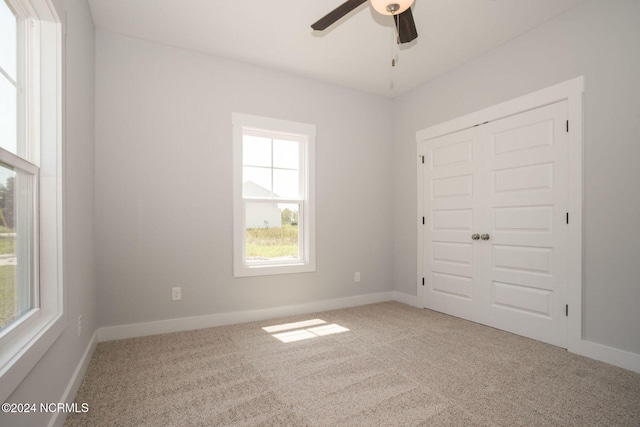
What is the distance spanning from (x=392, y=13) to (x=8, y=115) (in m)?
2.05

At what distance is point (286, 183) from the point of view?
391cm

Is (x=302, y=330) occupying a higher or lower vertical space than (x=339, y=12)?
lower

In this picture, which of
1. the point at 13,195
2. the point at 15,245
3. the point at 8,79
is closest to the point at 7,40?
the point at 8,79

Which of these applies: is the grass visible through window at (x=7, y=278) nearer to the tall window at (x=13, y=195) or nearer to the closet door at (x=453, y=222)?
the tall window at (x=13, y=195)

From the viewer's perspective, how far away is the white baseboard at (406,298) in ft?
13.7

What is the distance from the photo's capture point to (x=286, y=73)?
3832 millimetres

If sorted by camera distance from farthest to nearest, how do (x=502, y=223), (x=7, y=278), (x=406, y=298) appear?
(x=406, y=298) → (x=502, y=223) → (x=7, y=278)

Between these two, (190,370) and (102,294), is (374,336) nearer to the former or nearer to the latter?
(190,370)

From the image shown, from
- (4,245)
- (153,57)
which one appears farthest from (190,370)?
(153,57)

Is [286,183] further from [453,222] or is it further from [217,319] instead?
[453,222]

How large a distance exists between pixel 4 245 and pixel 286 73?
3.18 m

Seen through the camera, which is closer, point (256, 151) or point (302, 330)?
point (302, 330)

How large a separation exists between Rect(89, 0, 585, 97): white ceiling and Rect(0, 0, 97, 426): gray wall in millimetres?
546

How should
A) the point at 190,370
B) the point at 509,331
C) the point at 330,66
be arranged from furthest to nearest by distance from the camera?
1. the point at 330,66
2. the point at 509,331
3. the point at 190,370
